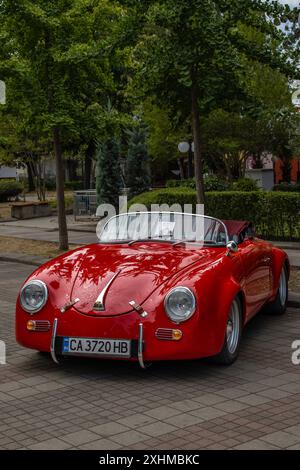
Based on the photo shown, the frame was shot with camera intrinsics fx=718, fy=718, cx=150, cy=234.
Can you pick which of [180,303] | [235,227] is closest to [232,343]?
[180,303]

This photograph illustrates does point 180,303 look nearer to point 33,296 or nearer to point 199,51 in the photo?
point 33,296

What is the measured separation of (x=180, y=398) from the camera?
5.52m

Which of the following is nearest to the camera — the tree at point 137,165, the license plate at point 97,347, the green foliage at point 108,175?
the license plate at point 97,347

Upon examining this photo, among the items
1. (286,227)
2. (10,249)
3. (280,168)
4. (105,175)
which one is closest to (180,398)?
(286,227)

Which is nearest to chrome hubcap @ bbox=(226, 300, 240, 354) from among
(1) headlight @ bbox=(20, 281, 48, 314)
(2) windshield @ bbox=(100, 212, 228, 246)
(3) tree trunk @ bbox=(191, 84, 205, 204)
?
(2) windshield @ bbox=(100, 212, 228, 246)

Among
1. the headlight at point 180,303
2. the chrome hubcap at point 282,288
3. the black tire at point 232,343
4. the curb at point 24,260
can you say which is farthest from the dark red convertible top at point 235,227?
the curb at point 24,260

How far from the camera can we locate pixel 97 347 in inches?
234

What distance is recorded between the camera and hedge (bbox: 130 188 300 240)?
52.9 ft

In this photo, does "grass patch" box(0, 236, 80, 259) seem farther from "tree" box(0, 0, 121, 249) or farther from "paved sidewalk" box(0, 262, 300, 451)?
"paved sidewalk" box(0, 262, 300, 451)

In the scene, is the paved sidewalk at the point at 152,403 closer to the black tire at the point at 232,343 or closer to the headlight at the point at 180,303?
the black tire at the point at 232,343

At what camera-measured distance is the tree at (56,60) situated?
48.2ft

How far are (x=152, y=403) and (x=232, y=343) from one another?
1.36 meters

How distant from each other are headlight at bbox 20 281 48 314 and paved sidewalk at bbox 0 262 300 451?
22.6 inches

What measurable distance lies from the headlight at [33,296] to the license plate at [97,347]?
1.59 feet
